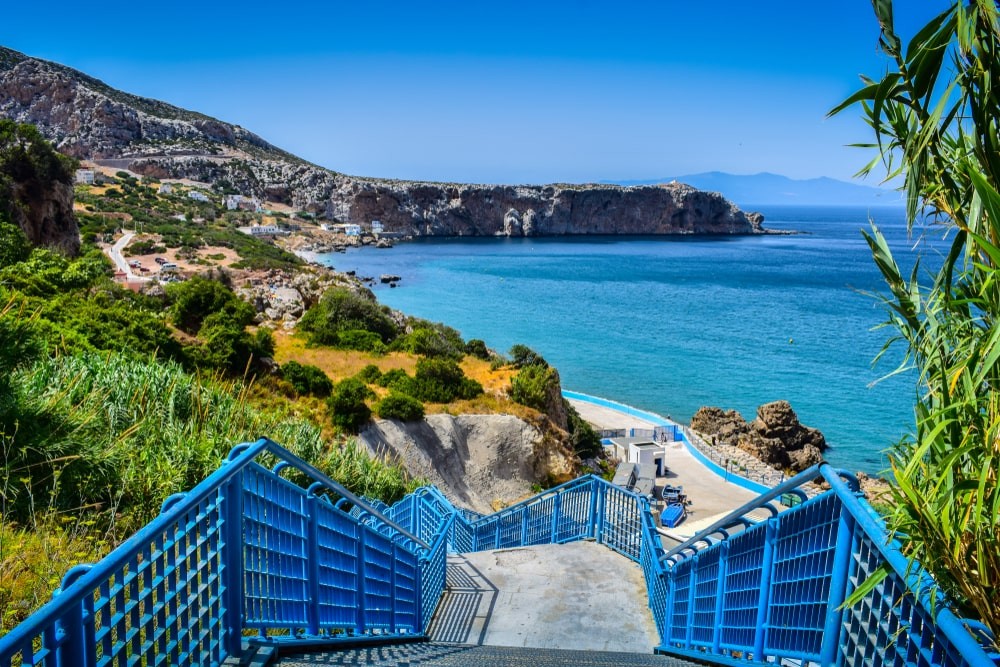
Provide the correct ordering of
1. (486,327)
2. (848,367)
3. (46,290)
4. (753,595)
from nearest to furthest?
(753,595) < (46,290) < (848,367) < (486,327)

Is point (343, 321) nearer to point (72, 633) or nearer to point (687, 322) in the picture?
point (72, 633)

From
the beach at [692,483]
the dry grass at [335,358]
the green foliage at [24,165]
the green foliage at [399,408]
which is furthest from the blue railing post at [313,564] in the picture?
the green foliage at [24,165]

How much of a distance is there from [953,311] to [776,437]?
29.9 meters

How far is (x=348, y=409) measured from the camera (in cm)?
1798

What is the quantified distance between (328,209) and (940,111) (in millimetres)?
138595

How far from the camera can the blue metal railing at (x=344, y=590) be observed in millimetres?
2066

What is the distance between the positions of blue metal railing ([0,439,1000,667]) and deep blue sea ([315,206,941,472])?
244 centimetres

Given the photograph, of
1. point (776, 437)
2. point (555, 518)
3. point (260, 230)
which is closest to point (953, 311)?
point (555, 518)

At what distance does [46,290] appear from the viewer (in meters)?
16.7

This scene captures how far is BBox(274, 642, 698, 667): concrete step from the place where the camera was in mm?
3814

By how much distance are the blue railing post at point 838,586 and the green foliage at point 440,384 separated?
18.9m

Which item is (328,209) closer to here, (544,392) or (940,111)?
(544,392)

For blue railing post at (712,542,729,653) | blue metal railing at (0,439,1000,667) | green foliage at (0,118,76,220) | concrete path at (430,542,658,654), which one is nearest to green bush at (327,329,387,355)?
green foliage at (0,118,76,220)

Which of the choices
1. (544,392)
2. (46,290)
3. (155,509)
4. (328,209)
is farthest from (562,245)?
(155,509)
